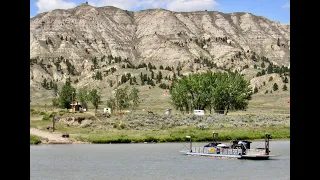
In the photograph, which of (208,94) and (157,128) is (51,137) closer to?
(157,128)

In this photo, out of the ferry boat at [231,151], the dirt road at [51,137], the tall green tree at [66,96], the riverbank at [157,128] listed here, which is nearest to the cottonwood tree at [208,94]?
the riverbank at [157,128]

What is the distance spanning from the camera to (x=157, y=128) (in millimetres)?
74375

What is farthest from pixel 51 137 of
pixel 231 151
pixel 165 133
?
pixel 231 151

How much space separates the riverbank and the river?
9.51 m

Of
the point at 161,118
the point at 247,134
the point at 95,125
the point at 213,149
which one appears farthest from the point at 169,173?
the point at 161,118

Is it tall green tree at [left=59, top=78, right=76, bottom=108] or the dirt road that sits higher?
tall green tree at [left=59, top=78, right=76, bottom=108]

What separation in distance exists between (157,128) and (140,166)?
3639 centimetres

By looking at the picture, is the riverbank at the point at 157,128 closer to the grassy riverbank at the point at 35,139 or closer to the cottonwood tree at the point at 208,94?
the grassy riverbank at the point at 35,139

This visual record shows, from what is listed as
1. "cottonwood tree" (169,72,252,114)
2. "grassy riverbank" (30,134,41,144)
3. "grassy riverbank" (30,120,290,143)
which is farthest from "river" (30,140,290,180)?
A: "cottonwood tree" (169,72,252,114)

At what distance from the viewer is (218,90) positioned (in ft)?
307

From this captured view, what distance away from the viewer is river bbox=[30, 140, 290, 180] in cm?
3275

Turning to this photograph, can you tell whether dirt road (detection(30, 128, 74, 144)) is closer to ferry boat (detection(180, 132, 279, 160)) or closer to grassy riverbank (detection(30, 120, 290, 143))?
grassy riverbank (detection(30, 120, 290, 143))
